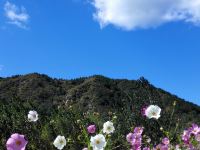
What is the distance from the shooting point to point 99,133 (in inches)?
299

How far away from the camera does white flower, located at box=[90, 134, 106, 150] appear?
6.77 metres

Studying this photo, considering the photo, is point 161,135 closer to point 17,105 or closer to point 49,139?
point 49,139

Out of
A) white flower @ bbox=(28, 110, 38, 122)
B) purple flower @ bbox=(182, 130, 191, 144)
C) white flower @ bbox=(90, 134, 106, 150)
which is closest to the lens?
white flower @ bbox=(90, 134, 106, 150)

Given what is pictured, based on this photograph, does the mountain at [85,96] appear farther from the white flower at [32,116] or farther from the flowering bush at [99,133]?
the white flower at [32,116]

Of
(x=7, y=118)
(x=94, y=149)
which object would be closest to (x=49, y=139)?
(x=7, y=118)

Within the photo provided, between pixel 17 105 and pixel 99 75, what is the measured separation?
8.62 metres

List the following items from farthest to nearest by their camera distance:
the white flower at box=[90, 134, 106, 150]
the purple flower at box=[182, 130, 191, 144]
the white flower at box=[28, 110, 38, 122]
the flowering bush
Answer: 1. the white flower at box=[28, 110, 38, 122]
2. the purple flower at box=[182, 130, 191, 144]
3. the flowering bush
4. the white flower at box=[90, 134, 106, 150]

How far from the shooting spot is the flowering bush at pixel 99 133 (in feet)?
24.7

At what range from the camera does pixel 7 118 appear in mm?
11773

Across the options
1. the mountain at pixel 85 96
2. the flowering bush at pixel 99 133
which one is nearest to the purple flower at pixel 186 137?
the flowering bush at pixel 99 133

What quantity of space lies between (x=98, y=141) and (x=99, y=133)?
2.60 ft

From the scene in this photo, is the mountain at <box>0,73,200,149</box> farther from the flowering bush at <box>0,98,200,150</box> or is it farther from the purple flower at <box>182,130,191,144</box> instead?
the purple flower at <box>182,130,191,144</box>

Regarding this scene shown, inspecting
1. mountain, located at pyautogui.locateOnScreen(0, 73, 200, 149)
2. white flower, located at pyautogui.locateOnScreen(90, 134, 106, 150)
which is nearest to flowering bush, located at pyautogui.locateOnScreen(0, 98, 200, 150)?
white flower, located at pyautogui.locateOnScreen(90, 134, 106, 150)

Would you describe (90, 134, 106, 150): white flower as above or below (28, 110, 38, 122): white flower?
below
